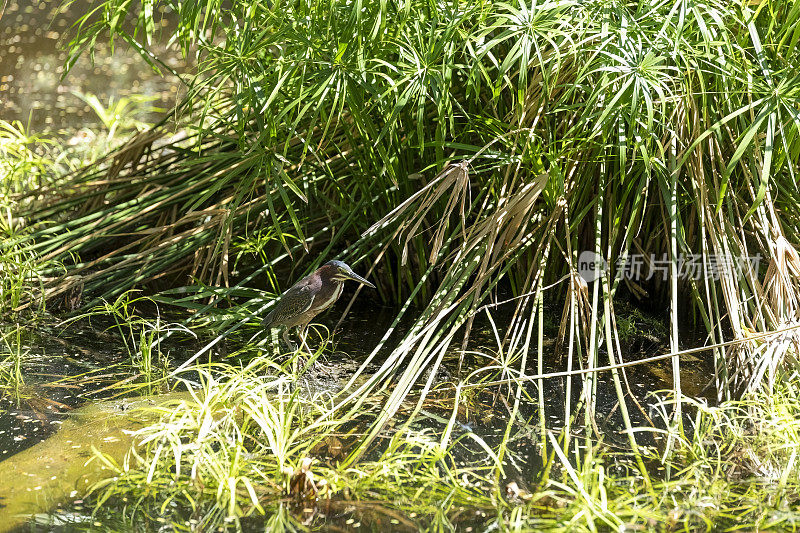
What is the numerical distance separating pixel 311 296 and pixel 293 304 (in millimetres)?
61

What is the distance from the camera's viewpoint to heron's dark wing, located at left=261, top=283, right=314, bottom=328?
2320mm

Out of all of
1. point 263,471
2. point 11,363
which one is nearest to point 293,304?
point 263,471

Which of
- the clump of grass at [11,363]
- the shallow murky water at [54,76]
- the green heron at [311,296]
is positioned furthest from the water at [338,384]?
the shallow murky water at [54,76]

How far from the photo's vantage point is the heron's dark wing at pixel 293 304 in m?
2.32

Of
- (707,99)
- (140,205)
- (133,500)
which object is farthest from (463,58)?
(133,500)

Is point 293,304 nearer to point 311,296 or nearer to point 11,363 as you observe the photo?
point 311,296

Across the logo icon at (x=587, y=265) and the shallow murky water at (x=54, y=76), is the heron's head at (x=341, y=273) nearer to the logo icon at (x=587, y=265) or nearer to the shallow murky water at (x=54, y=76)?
the logo icon at (x=587, y=265)

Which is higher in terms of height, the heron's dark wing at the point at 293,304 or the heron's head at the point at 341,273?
the heron's head at the point at 341,273

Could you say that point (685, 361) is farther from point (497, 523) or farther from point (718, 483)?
point (497, 523)

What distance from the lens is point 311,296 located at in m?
2.32

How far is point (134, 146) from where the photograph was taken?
312 centimetres

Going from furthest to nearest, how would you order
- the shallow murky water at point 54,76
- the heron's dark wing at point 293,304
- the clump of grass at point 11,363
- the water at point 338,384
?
the shallow murky water at point 54,76, the heron's dark wing at point 293,304, the clump of grass at point 11,363, the water at point 338,384

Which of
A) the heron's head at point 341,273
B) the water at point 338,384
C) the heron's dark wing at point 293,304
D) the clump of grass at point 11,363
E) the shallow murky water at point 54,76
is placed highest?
the shallow murky water at point 54,76

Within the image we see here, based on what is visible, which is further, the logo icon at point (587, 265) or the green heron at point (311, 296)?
the logo icon at point (587, 265)
